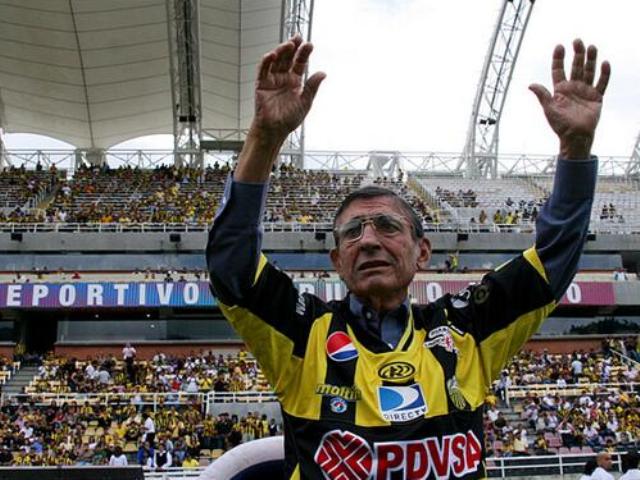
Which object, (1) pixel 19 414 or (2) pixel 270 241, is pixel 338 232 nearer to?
(1) pixel 19 414

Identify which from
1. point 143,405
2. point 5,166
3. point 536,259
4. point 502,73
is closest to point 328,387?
point 536,259

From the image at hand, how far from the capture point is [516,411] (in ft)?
69.8

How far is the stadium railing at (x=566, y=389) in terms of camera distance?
72.1ft

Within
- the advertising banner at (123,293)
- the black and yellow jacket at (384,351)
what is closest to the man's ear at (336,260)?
the black and yellow jacket at (384,351)

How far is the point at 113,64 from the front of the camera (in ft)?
132

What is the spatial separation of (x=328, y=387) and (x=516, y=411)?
20.1 m

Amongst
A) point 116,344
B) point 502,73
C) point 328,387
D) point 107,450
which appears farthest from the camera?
point 502,73

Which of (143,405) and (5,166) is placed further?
(5,166)

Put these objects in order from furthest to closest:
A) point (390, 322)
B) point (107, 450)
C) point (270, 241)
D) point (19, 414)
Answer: point (270, 241) < point (19, 414) < point (107, 450) < point (390, 322)

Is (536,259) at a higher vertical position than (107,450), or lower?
higher

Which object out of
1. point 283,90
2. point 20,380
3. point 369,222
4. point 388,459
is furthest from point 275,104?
point 20,380

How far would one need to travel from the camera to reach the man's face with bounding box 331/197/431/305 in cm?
248

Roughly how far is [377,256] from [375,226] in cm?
10

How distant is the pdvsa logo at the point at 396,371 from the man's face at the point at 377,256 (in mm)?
241
